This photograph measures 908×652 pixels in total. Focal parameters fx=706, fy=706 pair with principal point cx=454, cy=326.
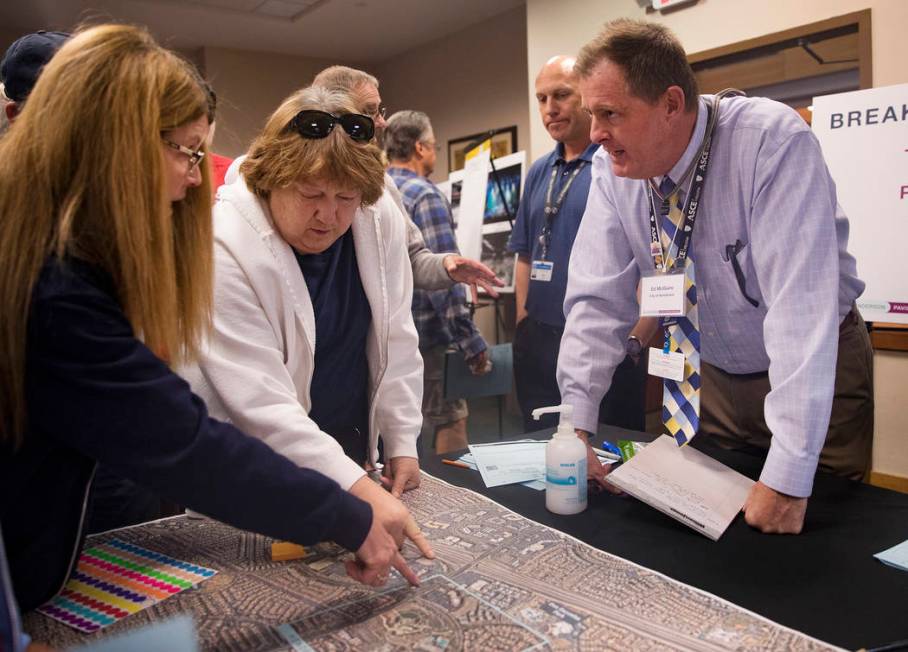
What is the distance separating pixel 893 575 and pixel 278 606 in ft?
2.79

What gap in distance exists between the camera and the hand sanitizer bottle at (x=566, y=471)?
123 centimetres

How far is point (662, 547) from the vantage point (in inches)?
43.4

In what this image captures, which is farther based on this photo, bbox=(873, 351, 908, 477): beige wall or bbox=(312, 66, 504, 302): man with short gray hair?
bbox=(873, 351, 908, 477): beige wall

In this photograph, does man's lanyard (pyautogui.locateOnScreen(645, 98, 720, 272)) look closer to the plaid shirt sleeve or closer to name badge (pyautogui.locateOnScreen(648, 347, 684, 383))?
Result: name badge (pyautogui.locateOnScreen(648, 347, 684, 383))

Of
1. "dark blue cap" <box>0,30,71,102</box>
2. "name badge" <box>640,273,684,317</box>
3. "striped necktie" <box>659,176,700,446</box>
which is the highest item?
"dark blue cap" <box>0,30,71,102</box>

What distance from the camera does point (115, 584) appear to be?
101cm

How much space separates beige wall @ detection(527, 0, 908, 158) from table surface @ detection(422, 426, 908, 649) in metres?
2.19

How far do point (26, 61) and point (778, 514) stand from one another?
151 cm

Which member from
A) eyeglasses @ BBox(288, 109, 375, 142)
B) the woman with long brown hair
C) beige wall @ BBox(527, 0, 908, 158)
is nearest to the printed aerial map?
the woman with long brown hair

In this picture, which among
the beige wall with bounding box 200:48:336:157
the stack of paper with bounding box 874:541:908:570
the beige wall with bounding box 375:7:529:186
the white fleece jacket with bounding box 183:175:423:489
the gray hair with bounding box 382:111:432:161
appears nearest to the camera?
the stack of paper with bounding box 874:541:908:570

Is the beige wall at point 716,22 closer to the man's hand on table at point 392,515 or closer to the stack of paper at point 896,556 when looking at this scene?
the stack of paper at point 896,556

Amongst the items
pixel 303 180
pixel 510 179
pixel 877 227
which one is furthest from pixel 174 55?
pixel 510 179

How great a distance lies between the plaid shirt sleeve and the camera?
2.88 meters

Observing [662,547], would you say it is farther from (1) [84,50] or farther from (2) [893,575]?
(1) [84,50]
